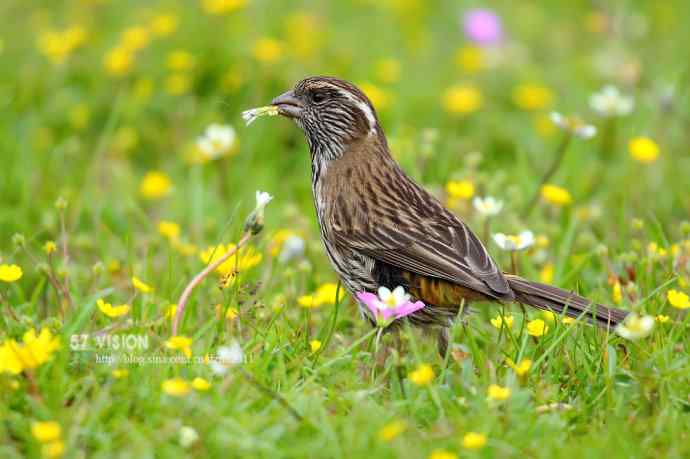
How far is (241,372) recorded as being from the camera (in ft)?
13.5

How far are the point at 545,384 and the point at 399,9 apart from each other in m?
6.60

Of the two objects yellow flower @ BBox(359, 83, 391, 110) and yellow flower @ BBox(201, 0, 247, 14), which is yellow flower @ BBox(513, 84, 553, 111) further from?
yellow flower @ BBox(201, 0, 247, 14)

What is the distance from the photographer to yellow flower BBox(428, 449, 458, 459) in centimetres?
363

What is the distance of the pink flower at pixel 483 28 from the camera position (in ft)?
31.4

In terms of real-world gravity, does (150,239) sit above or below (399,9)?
below

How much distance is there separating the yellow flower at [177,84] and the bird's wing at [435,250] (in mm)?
3375

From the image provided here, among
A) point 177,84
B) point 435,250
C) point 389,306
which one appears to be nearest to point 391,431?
point 389,306

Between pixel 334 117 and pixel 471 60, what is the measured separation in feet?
12.5

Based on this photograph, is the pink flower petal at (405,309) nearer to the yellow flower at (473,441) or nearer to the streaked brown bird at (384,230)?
the streaked brown bird at (384,230)

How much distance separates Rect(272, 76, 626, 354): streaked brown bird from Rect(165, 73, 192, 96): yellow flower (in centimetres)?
253

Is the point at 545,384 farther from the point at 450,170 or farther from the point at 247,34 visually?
the point at 247,34

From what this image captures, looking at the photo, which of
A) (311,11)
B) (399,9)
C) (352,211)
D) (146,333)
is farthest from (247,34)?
(146,333)

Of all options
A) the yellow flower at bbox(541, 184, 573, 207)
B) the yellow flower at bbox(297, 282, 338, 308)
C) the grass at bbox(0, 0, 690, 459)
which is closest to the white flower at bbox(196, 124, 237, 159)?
the grass at bbox(0, 0, 690, 459)

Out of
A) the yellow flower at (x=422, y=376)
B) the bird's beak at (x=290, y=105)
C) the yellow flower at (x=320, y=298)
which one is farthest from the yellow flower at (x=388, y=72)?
the yellow flower at (x=422, y=376)
